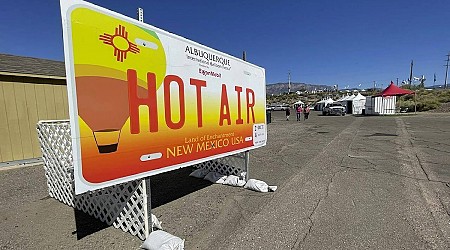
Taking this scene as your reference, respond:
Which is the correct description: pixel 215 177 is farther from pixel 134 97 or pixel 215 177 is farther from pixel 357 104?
pixel 357 104

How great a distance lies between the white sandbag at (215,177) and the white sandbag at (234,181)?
124 mm

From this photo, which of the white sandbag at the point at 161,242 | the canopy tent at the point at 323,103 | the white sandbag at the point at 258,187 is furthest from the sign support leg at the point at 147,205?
the canopy tent at the point at 323,103

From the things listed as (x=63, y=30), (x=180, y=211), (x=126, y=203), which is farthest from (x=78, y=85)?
(x=180, y=211)

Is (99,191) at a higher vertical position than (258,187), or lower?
higher

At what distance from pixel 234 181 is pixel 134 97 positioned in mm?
3192

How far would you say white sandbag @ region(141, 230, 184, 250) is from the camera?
2653 mm

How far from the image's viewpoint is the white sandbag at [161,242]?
2.65 m

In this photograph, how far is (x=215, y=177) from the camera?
5527 mm

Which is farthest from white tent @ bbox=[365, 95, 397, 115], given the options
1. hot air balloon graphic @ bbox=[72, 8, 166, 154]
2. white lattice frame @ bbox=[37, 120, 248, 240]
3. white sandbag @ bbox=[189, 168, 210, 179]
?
hot air balloon graphic @ bbox=[72, 8, 166, 154]

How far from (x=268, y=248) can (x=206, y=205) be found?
159cm

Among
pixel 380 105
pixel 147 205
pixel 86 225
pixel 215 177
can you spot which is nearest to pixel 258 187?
pixel 215 177

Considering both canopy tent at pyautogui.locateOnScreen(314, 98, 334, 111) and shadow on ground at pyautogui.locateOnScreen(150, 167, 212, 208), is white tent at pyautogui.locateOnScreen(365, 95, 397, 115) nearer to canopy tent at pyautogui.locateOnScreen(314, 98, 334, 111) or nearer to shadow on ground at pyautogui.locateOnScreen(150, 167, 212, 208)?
canopy tent at pyautogui.locateOnScreen(314, 98, 334, 111)

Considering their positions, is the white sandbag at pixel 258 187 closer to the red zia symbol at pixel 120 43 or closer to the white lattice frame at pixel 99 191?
the white lattice frame at pixel 99 191

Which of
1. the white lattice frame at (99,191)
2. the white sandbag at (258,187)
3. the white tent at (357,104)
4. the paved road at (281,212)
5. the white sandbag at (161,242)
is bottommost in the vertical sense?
the paved road at (281,212)
